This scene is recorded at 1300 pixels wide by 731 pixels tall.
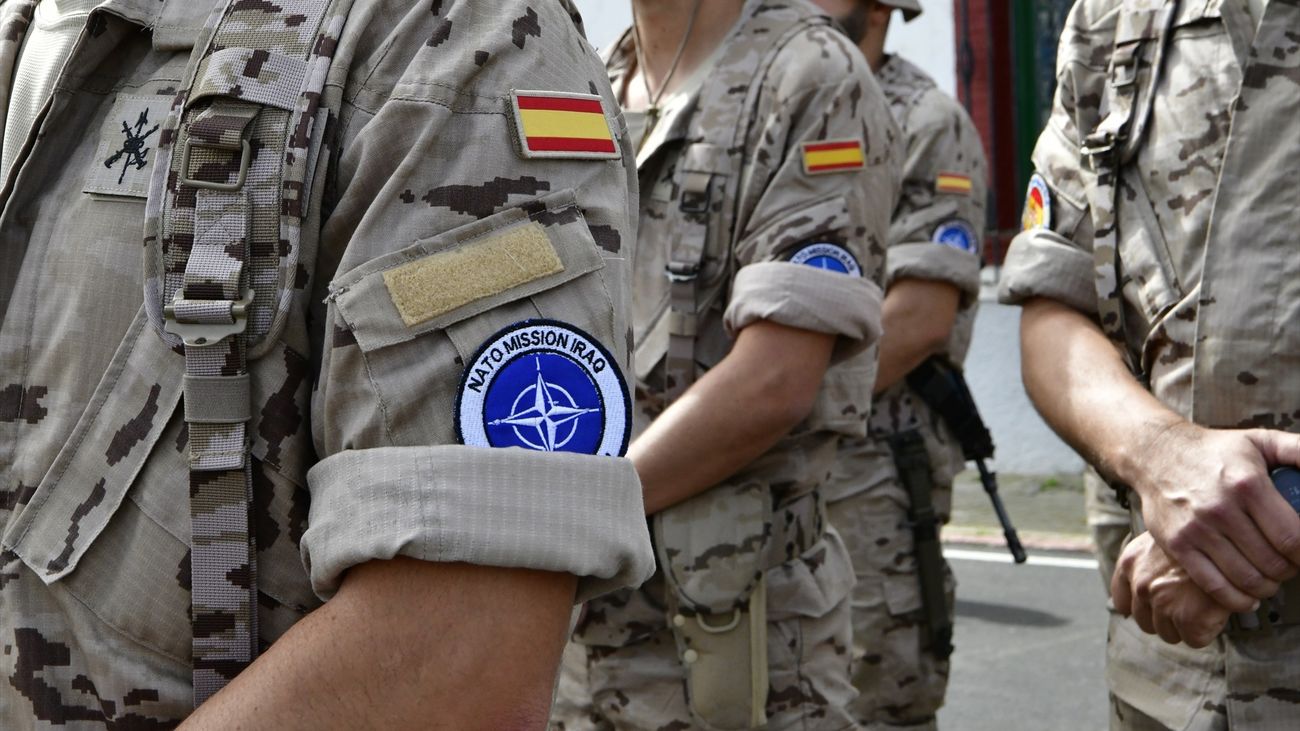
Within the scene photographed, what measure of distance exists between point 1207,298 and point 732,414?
2.38 feet

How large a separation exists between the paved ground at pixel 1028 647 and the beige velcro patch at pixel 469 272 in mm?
3794

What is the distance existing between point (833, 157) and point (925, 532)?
1.52 meters

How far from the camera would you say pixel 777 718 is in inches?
95.4

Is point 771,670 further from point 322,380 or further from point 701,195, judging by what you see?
point 322,380

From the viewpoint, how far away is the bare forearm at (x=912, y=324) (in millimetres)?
3635

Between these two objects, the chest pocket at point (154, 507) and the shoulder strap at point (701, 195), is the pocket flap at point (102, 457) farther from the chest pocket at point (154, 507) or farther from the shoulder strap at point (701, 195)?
the shoulder strap at point (701, 195)

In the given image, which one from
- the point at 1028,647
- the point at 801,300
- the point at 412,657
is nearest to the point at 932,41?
the point at 1028,647

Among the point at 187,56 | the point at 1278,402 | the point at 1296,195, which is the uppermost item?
the point at 187,56

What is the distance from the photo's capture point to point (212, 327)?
1071mm

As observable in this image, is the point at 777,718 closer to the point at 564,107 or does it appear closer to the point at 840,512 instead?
the point at 840,512

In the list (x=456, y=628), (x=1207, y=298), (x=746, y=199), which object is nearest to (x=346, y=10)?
(x=456, y=628)

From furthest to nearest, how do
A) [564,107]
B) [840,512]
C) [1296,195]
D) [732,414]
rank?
[840,512] → [732,414] → [1296,195] → [564,107]

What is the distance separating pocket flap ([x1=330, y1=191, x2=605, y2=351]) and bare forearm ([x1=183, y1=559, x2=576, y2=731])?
0.54ft

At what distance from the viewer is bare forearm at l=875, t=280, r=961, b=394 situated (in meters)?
3.63
